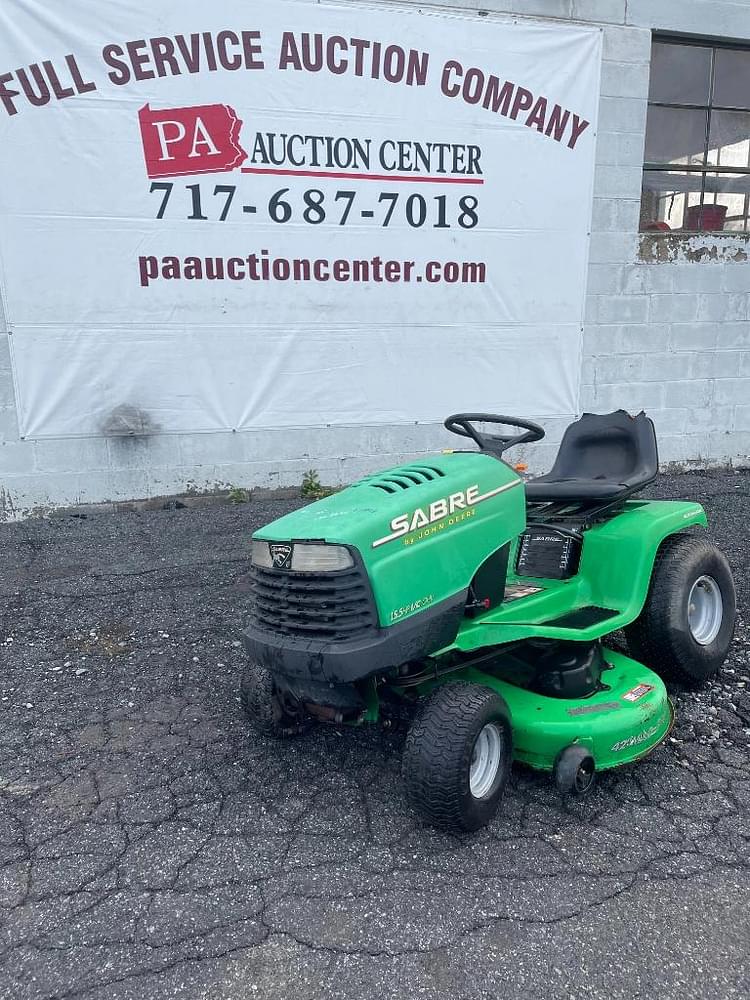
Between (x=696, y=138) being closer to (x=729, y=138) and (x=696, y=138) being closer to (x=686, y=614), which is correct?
(x=729, y=138)

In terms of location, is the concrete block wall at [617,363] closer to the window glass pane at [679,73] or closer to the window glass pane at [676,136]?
the window glass pane at [679,73]

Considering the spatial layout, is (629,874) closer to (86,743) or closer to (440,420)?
(86,743)

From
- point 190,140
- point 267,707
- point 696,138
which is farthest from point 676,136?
point 267,707

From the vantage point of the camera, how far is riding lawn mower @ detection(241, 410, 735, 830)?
2213mm

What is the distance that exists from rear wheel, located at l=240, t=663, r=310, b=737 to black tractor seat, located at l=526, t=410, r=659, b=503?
49.7 inches

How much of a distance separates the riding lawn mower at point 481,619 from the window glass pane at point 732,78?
486cm

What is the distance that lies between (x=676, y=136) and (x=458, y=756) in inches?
243

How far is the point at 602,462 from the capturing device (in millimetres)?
3414

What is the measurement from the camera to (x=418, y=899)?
6.81 ft

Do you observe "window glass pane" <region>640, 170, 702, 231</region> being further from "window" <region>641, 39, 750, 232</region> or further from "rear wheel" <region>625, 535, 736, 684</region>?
"rear wheel" <region>625, 535, 736, 684</region>

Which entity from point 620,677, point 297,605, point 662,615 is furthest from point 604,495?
point 297,605

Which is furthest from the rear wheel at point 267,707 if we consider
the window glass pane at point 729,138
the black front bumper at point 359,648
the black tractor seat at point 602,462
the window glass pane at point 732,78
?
the window glass pane at point 732,78

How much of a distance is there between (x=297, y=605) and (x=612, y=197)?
17.3 ft

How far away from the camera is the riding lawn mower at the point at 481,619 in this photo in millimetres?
2213
